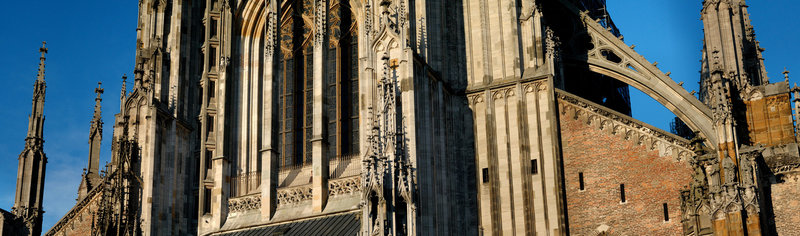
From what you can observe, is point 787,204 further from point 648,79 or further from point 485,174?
point 485,174

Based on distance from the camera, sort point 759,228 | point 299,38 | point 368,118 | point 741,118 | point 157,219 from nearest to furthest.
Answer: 1. point 759,228
2. point 368,118
3. point 741,118
4. point 157,219
5. point 299,38

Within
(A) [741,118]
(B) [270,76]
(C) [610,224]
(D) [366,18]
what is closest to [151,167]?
(B) [270,76]

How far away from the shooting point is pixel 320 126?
3647 centimetres

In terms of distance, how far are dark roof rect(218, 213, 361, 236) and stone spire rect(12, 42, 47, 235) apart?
22.0 ft

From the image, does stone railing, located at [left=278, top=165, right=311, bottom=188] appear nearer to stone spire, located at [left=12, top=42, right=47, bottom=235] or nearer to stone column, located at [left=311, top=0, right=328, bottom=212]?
stone column, located at [left=311, top=0, right=328, bottom=212]

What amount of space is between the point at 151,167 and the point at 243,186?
2.84 metres

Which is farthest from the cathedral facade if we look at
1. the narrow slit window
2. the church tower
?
the church tower

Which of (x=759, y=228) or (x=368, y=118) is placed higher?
(x=368, y=118)

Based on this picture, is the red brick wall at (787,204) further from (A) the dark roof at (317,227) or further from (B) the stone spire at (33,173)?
(B) the stone spire at (33,173)

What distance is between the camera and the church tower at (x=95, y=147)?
4466cm

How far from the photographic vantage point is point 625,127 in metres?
34.2

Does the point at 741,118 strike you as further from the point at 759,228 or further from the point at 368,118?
the point at 368,118

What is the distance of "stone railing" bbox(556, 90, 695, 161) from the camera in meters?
33.2

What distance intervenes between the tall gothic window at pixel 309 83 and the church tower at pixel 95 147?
365 inches
